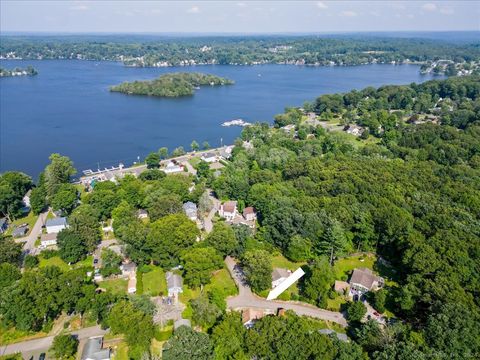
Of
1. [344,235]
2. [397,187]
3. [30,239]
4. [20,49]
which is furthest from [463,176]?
[20,49]

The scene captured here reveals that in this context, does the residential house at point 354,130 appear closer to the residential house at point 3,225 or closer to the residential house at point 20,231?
the residential house at point 20,231

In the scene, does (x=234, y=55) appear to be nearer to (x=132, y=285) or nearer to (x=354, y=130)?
(x=354, y=130)

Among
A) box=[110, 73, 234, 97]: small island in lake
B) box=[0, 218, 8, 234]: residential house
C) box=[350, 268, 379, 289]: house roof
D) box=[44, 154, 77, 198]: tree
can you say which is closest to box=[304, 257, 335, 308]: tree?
box=[350, 268, 379, 289]: house roof

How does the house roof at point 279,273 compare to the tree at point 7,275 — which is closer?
the tree at point 7,275

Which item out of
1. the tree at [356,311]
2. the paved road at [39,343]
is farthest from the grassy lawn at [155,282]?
the tree at [356,311]

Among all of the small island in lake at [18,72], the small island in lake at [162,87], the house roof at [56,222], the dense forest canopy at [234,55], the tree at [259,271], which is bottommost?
the house roof at [56,222]

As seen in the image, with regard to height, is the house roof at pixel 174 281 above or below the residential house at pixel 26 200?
above

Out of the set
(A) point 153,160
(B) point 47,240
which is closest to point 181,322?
(B) point 47,240
